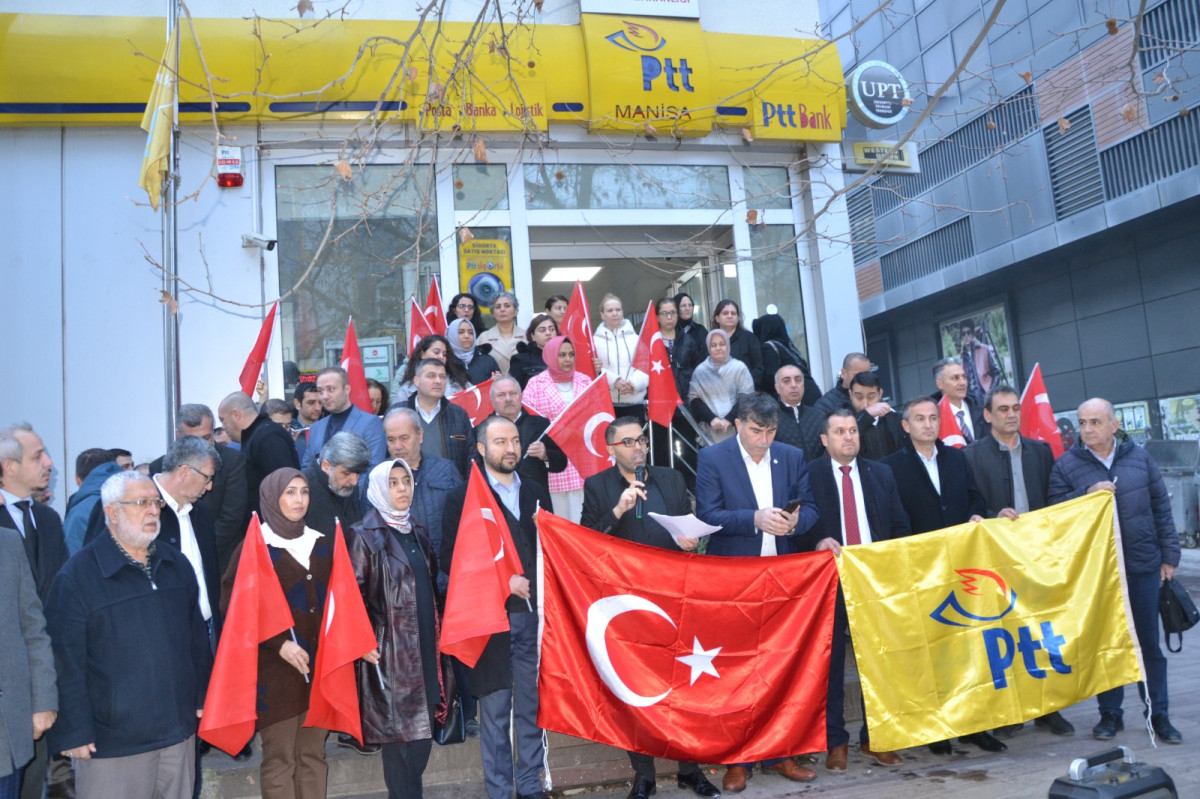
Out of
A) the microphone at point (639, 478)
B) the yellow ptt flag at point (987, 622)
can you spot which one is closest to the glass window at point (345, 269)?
the microphone at point (639, 478)

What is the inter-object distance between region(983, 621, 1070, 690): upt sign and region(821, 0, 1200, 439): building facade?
36.5ft

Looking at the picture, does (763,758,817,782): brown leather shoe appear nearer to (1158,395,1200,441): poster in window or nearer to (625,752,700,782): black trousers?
(625,752,700,782): black trousers

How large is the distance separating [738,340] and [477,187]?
163 inches

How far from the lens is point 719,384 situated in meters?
8.70

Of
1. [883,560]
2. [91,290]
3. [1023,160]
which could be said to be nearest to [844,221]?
[883,560]

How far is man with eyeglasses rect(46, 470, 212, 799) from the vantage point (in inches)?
162

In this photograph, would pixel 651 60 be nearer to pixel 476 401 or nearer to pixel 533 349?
pixel 533 349

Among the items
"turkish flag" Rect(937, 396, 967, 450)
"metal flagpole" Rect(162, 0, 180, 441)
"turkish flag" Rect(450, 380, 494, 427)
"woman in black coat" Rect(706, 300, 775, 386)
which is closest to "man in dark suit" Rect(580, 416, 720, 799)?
"turkish flag" Rect(450, 380, 494, 427)

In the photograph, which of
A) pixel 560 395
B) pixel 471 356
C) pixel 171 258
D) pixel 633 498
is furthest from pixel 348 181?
pixel 633 498

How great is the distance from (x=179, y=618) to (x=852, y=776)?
12.5 feet

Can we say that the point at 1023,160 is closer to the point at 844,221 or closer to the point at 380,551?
the point at 844,221

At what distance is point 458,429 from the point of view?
707 centimetres

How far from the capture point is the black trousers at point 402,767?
16.3ft

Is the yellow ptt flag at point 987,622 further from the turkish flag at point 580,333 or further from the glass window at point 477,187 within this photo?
the glass window at point 477,187
